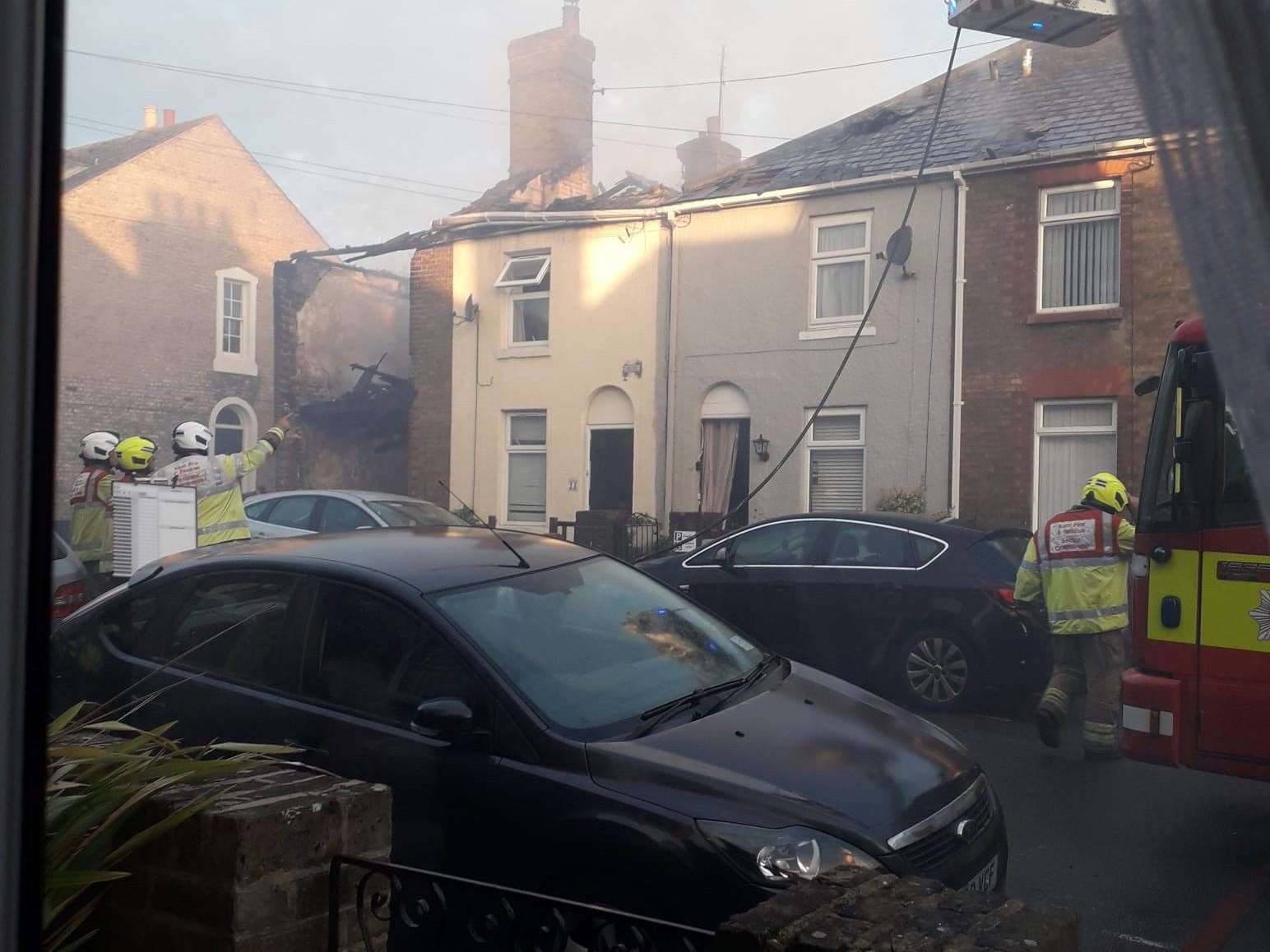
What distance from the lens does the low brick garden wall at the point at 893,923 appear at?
1.56 metres

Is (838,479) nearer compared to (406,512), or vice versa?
(406,512)

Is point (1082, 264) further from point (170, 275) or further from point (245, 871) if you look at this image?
point (245, 871)

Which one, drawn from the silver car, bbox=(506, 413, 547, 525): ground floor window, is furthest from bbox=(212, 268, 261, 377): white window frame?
the silver car

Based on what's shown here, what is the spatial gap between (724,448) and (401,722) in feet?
39.2

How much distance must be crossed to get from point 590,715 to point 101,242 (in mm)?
9244

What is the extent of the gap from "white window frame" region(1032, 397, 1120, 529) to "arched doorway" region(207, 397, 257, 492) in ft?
30.1

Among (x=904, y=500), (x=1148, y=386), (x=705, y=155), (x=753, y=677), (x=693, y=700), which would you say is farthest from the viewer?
(x=705, y=155)

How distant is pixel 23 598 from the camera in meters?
1.65

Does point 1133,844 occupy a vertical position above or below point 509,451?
below

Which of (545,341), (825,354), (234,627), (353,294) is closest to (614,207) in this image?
(545,341)

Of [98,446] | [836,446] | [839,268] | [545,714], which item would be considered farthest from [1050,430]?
[545,714]

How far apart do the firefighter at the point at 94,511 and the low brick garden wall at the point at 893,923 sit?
5.74 metres

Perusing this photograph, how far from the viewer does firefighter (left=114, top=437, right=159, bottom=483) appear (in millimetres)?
6762

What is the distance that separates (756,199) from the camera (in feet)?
48.2
